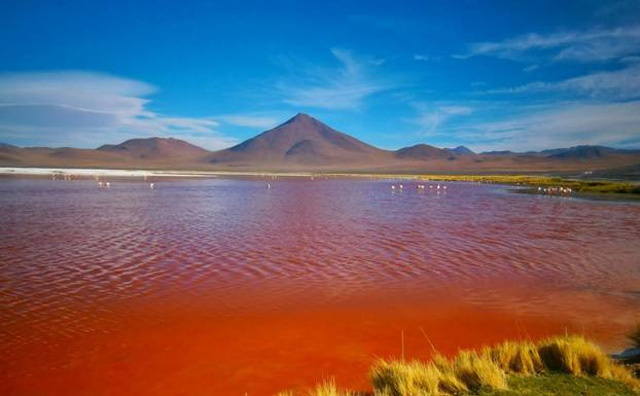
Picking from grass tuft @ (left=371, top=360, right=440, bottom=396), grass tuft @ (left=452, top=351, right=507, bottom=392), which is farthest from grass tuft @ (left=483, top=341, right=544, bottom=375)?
grass tuft @ (left=371, top=360, right=440, bottom=396)

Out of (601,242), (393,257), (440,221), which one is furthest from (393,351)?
(440,221)

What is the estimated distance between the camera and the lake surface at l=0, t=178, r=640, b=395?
534 centimetres

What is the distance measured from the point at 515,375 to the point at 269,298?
4.18m

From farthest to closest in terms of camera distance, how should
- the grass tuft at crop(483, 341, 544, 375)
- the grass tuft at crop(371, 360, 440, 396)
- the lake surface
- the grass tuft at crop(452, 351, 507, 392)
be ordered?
the lake surface, the grass tuft at crop(483, 341, 544, 375), the grass tuft at crop(452, 351, 507, 392), the grass tuft at crop(371, 360, 440, 396)

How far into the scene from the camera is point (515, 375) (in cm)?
454

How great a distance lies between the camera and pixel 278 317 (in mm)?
6906

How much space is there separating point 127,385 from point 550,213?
20.7 meters

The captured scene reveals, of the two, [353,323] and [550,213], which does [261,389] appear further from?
[550,213]

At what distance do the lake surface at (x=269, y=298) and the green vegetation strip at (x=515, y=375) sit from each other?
83 cm

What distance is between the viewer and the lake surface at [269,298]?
210 inches

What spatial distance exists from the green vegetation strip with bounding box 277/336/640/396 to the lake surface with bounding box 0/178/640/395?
83 cm

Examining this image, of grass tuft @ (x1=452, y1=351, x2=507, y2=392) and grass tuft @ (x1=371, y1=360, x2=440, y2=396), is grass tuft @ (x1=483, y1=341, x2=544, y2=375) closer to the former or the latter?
grass tuft @ (x1=452, y1=351, x2=507, y2=392)

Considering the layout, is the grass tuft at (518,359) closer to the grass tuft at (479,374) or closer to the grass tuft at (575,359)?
the grass tuft at (575,359)

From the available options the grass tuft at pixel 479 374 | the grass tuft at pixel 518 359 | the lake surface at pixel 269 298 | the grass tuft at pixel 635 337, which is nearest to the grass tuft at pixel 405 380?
the grass tuft at pixel 479 374
